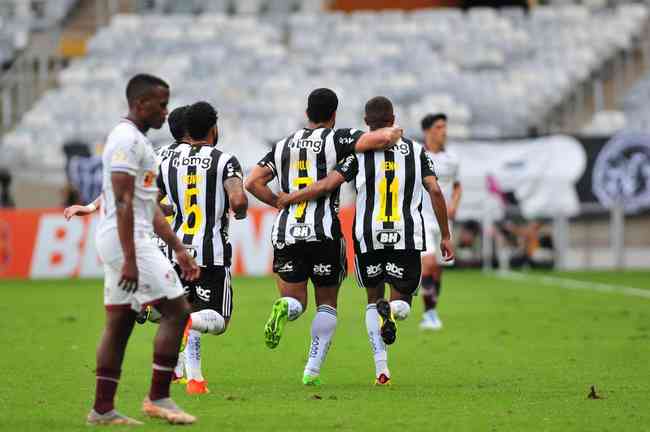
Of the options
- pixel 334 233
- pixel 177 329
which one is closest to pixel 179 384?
pixel 334 233

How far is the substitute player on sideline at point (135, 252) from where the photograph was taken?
7.87 meters

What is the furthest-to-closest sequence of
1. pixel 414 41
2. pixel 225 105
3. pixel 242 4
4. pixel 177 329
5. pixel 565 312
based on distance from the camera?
1. pixel 242 4
2. pixel 414 41
3. pixel 225 105
4. pixel 565 312
5. pixel 177 329

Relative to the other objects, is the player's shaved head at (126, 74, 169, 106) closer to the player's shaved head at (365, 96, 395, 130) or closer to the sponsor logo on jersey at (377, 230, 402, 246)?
the player's shaved head at (365, 96, 395, 130)

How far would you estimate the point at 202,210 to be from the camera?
10.2 m

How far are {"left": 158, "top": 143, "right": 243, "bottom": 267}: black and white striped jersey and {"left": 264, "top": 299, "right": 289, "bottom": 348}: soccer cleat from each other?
565 millimetres

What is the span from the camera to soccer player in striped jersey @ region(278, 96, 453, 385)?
1059cm

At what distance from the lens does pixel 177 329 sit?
8.17 meters

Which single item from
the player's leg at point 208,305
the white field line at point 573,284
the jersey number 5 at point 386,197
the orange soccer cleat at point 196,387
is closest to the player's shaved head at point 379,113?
the jersey number 5 at point 386,197

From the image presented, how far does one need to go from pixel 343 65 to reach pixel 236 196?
24117mm

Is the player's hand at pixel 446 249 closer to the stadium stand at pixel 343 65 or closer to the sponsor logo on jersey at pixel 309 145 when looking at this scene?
the sponsor logo on jersey at pixel 309 145

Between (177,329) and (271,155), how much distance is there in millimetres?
2564

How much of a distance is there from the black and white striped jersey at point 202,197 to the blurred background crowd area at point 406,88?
675 inches

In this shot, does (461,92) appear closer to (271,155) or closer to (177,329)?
(271,155)

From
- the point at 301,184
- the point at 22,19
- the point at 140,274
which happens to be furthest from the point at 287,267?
the point at 22,19
